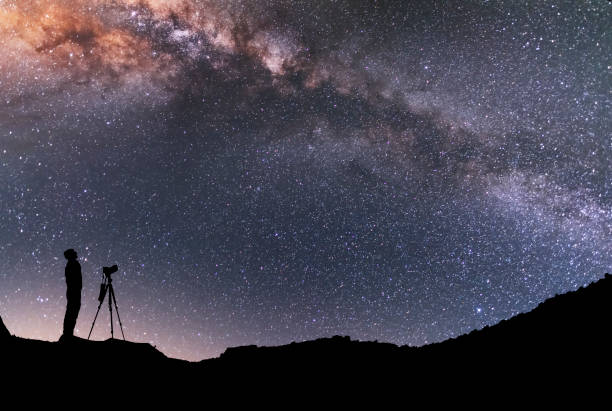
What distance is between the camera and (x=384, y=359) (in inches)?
358

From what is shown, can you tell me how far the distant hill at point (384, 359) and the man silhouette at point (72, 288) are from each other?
59 cm

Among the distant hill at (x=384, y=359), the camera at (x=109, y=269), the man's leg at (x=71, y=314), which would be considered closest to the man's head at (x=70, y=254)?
the man's leg at (x=71, y=314)

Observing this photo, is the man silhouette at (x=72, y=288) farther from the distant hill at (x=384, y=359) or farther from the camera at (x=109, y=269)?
the camera at (x=109, y=269)

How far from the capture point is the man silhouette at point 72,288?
314 inches

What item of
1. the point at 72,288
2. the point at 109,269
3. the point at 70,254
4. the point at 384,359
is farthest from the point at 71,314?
the point at 384,359

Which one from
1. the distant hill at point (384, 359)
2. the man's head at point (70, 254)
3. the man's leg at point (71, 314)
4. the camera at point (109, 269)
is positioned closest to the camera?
the distant hill at point (384, 359)

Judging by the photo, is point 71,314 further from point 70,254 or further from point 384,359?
point 384,359

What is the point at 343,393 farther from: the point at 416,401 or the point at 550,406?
the point at 550,406

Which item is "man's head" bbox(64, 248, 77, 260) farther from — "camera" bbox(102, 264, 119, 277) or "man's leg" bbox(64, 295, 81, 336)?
"camera" bbox(102, 264, 119, 277)

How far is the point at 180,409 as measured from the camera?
277 inches

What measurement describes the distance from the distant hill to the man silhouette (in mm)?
589

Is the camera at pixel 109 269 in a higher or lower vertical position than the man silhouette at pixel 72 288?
higher

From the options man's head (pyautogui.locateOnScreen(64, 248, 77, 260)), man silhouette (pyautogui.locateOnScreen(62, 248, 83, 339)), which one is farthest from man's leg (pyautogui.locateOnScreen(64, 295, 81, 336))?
man's head (pyautogui.locateOnScreen(64, 248, 77, 260))

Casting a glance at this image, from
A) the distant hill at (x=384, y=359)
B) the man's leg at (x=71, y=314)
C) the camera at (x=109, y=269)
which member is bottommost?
the distant hill at (x=384, y=359)
